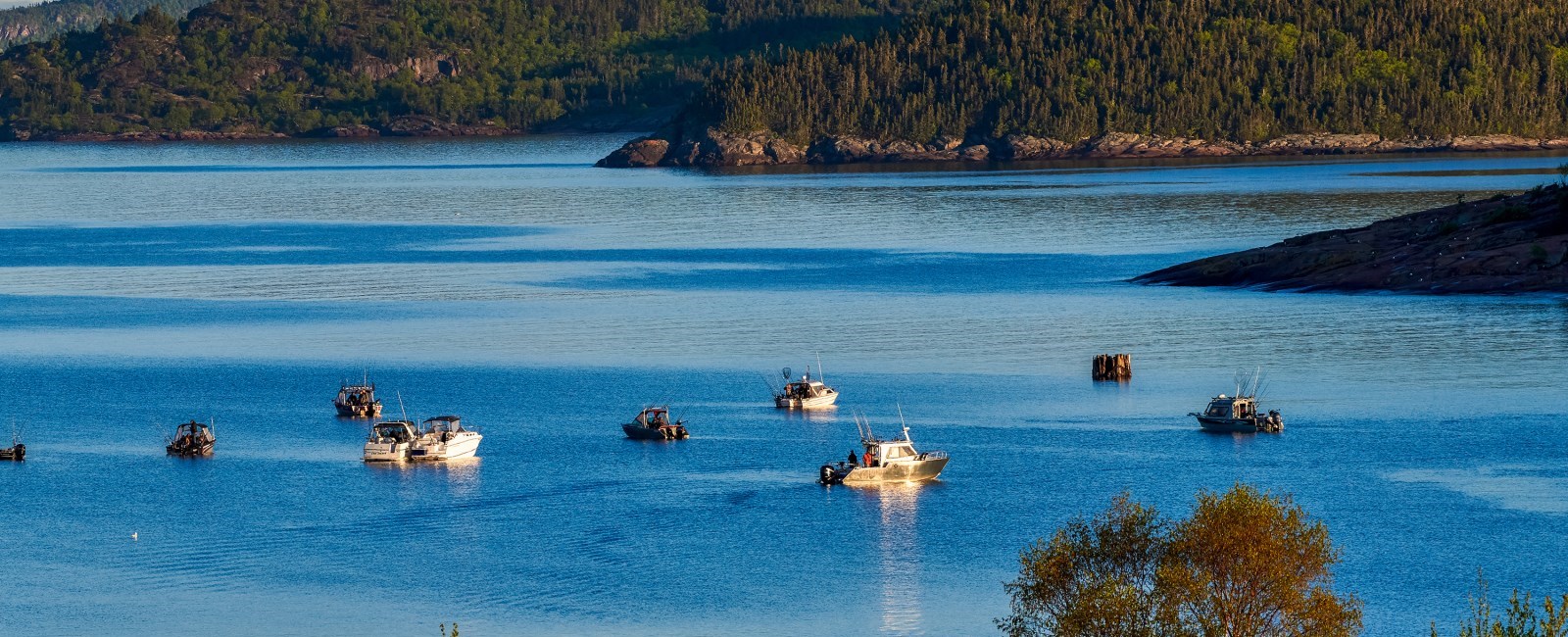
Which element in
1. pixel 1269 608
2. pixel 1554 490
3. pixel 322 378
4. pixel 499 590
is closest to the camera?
pixel 1269 608

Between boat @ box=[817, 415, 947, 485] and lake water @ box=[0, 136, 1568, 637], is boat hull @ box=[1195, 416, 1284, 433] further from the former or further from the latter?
boat @ box=[817, 415, 947, 485]

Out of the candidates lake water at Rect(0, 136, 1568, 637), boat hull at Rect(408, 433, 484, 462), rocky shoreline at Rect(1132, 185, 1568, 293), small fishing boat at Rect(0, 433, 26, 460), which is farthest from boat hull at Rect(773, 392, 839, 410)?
rocky shoreline at Rect(1132, 185, 1568, 293)

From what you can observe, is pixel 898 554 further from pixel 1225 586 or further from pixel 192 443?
pixel 192 443

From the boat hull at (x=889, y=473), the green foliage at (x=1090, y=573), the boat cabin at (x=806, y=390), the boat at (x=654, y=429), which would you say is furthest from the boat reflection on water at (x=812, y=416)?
the green foliage at (x=1090, y=573)

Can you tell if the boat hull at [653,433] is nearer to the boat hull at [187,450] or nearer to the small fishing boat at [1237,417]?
the boat hull at [187,450]

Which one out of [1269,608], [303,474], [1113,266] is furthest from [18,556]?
[1113,266]

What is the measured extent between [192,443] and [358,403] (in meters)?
10.1

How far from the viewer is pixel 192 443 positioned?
80500 millimetres

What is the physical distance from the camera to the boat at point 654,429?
80.7 meters

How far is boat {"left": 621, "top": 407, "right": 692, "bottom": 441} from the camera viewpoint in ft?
265

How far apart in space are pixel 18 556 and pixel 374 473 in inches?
592

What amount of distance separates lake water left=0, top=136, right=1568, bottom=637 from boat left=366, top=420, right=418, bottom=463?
1.59 meters

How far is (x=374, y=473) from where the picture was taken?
76500mm

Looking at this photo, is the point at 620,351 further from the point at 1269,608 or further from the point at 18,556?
the point at 1269,608
